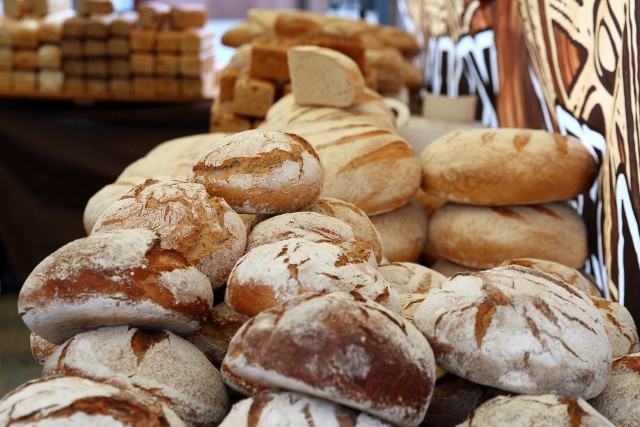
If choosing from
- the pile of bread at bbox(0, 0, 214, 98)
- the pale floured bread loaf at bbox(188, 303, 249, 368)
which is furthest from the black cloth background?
the pale floured bread loaf at bbox(188, 303, 249, 368)

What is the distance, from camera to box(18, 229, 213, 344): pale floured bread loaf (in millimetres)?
871

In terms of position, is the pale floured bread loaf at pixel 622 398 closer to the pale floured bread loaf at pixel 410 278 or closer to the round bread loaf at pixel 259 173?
the pale floured bread loaf at pixel 410 278

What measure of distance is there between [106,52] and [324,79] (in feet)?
7.61

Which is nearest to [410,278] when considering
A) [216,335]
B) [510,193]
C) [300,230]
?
[300,230]

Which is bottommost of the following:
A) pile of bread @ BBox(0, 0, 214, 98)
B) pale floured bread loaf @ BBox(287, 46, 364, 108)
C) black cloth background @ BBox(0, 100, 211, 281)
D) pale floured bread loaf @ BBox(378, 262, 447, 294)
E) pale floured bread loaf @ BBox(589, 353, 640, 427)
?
black cloth background @ BBox(0, 100, 211, 281)

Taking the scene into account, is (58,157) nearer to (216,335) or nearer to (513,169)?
(513,169)

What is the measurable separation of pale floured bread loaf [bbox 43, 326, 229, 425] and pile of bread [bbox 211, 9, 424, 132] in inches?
77.2

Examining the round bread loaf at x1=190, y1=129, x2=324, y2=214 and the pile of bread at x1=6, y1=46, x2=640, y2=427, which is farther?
the round bread loaf at x1=190, y1=129, x2=324, y2=214

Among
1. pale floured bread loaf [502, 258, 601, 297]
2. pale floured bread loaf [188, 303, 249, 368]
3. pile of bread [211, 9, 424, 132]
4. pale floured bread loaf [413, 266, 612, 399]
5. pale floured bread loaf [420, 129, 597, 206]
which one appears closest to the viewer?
pale floured bread loaf [413, 266, 612, 399]

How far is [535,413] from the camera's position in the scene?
2.52 ft

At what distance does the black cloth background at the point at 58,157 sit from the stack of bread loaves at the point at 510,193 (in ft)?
8.45

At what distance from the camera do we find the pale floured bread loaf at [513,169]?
176cm

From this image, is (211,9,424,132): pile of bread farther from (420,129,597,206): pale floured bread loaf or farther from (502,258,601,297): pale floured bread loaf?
(502,258,601,297): pale floured bread loaf

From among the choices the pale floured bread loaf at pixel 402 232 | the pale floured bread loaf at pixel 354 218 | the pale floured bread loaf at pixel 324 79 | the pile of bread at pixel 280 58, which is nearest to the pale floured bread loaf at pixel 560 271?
the pale floured bread loaf at pixel 354 218
